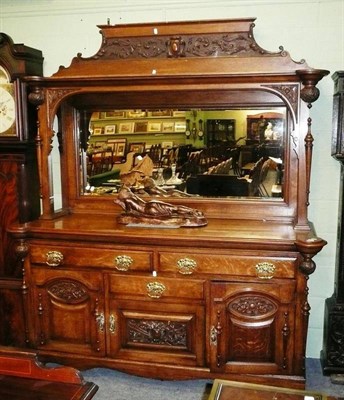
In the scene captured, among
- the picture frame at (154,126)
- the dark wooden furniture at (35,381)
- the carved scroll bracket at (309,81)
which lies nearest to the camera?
the dark wooden furniture at (35,381)

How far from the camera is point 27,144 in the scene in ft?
9.98

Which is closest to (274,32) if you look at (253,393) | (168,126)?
(168,126)

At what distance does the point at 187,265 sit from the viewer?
8.54 ft

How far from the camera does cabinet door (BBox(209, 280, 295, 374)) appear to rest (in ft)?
8.36

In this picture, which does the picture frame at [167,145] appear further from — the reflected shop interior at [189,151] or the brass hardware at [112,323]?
the brass hardware at [112,323]

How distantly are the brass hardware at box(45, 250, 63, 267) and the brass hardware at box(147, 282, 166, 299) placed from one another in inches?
21.3

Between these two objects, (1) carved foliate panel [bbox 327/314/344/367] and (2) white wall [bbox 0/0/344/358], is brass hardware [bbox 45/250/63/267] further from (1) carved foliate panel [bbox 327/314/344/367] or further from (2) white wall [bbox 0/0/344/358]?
(1) carved foliate panel [bbox 327/314/344/367]

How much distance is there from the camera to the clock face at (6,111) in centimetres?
305

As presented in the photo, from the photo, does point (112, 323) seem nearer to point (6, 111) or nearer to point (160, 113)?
point (160, 113)

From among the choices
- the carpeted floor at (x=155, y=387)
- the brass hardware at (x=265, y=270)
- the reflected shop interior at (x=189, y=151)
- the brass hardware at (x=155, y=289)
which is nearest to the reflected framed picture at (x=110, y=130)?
the reflected shop interior at (x=189, y=151)

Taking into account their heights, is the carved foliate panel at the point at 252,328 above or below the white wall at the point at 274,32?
below

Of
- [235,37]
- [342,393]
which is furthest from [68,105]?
[342,393]

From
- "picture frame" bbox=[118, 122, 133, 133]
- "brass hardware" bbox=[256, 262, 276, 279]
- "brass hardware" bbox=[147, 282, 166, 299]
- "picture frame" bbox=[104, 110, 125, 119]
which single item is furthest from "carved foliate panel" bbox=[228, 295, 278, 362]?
"picture frame" bbox=[104, 110, 125, 119]

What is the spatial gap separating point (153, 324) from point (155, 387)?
390 millimetres
